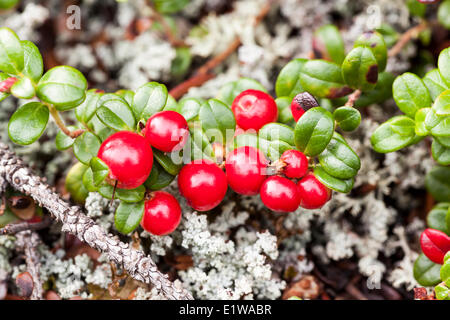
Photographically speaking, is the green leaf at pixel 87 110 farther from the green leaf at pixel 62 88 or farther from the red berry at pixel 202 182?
the red berry at pixel 202 182

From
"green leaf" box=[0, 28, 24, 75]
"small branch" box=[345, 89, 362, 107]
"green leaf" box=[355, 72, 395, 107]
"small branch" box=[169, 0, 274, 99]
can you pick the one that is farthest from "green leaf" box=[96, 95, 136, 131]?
"green leaf" box=[355, 72, 395, 107]

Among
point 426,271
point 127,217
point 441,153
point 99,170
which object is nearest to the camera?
point 99,170

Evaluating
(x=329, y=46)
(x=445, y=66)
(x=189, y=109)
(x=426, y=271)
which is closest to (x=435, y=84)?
(x=445, y=66)

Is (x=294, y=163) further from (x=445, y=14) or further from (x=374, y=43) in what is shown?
(x=445, y=14)

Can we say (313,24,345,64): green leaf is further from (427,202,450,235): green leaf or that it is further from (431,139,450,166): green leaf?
(427,202,450,235): green leaf

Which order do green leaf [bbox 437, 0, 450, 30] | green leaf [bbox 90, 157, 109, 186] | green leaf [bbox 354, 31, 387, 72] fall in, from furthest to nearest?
green leaf [bbox 437, 0, 450, 30], green leaf [bbox 354, 31, 387, 72], green leaf [bbox 90, 157, 109, 186]

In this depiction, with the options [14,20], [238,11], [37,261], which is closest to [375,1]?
[238,11]
